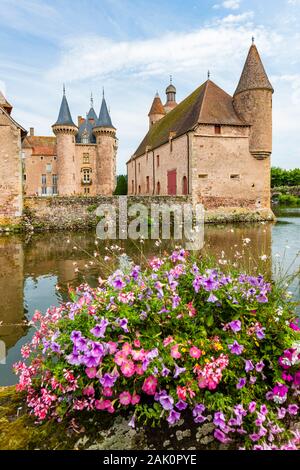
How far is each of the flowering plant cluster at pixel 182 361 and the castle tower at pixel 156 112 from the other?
43136 mm

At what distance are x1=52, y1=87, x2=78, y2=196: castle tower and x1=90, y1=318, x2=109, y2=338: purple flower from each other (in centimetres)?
3780

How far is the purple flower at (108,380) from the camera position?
6.30ft

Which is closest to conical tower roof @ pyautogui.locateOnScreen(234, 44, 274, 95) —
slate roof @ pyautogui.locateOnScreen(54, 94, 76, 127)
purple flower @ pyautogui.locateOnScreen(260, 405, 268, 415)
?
slate roof @ pyautogui.locateOnScreen(54, 94, 76, 127)

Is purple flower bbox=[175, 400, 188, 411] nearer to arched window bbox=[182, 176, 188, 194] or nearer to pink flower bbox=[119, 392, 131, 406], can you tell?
pink flower bbox=[119, 392, 131, 406]

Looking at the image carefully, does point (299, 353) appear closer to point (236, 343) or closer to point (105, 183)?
point (236, 343)

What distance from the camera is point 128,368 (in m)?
1.90

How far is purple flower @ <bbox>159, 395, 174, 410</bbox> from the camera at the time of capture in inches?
74.5

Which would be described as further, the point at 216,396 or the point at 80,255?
the point at 80,255

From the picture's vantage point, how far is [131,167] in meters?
43.6

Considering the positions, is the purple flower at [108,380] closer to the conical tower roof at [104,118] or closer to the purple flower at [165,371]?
the purple flower at [165,371]

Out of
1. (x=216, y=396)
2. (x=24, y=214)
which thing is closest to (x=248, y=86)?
(x=24, y=214)

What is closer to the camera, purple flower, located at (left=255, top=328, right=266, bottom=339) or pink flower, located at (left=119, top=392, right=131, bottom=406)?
pink flower, located at (left=119, top=392, right=131, bottom=406)
